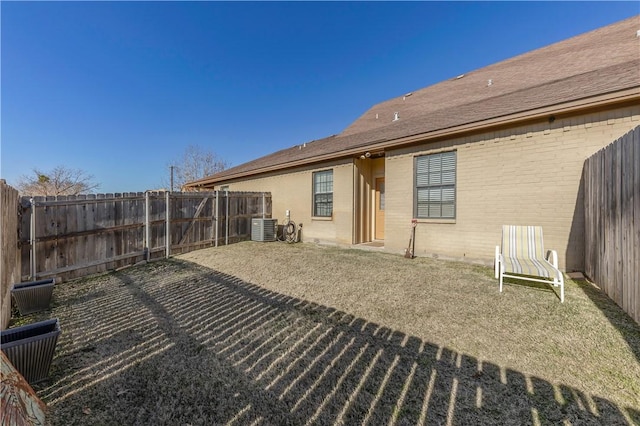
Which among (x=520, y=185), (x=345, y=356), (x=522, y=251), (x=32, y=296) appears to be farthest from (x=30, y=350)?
(x=520, y=185)

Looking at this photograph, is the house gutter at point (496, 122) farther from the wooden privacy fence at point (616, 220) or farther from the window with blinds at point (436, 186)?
the wooden privacy fence at point (616, 220)

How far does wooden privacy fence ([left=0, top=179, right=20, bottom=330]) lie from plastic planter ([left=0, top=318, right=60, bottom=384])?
0.89m

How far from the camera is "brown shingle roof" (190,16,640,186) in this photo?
5.28 m

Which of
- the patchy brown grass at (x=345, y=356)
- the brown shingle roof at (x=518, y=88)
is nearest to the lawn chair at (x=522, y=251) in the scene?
the patchy brown grass at (x=345, y=356)

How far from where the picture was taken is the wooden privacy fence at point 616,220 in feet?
9.71

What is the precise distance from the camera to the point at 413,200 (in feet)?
23.5

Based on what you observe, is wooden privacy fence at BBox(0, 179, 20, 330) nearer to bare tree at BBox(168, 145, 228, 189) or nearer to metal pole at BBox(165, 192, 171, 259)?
metal pole at BBox(165, 192, 171, 259)

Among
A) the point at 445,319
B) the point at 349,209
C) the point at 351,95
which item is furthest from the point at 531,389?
the point at 351,95

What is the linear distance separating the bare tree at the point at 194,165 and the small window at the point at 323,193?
81.3ft

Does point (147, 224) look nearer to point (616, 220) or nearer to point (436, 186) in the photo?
point (436, 186)

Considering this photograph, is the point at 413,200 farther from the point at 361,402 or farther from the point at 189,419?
the point at 189,419

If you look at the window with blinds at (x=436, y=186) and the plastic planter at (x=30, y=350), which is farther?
the window with blinds at (x=436, y=186)

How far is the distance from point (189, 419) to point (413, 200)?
6.66m

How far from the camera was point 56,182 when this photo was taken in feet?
63.0
